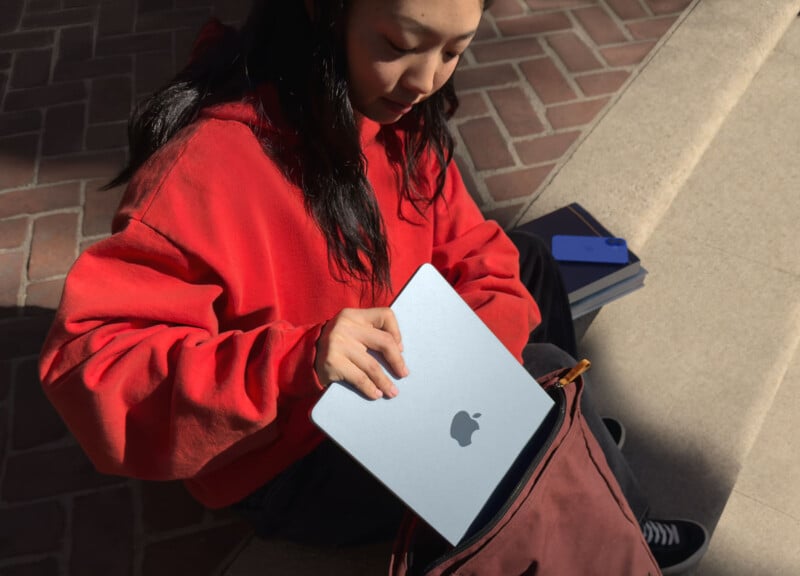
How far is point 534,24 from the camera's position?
11.3 ft

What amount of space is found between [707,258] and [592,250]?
57cm

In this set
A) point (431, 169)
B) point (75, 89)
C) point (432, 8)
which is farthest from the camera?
point (75, 89)

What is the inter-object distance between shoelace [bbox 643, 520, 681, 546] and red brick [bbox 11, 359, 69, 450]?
4.72 ft

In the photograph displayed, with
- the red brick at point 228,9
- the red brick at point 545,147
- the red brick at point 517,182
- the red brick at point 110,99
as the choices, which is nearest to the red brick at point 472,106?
the red brick at point 545,147

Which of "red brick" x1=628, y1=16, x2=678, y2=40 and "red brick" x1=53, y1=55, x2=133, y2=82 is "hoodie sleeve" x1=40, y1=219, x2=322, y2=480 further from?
"red brick" x1=628, y1=16, x2=678, y2=40

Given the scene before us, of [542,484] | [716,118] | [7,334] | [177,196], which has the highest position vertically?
[177,196]

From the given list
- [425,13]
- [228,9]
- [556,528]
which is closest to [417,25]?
[425,13]

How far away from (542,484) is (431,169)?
67 cm

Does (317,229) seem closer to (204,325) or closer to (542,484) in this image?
(204,325)

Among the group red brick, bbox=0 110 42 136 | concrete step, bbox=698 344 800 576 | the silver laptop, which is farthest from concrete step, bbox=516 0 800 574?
red brick, bbox=0 110 42 136

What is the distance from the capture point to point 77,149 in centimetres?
293

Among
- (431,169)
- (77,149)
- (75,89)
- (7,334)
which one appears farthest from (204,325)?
(75,89)

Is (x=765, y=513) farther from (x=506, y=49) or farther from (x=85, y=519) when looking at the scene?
(x=506, y=49)

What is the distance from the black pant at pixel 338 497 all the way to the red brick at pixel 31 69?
7.22 feet
